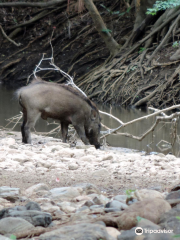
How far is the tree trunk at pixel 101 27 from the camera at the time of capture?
17859 mm

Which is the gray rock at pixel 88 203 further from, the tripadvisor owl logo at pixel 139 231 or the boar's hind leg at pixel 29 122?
the boar's hind leg at pixel 29 122

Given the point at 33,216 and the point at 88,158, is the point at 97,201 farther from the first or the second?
the point at 88,158

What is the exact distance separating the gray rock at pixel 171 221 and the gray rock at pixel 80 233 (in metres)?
0.38

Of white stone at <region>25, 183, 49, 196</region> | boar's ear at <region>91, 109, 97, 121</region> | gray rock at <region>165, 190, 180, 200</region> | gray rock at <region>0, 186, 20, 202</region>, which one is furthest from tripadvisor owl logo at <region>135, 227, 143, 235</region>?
boar's ear at <region>91, 109, 97, 121</region>

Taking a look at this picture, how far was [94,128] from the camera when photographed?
27.9ft

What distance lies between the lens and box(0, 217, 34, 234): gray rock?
9.04 ft

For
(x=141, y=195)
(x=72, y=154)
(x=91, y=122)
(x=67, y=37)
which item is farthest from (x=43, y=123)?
(x=67, y=37)

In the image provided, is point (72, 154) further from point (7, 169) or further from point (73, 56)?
point (73, 56)

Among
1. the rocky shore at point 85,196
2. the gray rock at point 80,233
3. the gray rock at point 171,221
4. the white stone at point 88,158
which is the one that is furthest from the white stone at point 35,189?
the white stone at point 88,158

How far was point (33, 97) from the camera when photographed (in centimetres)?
763

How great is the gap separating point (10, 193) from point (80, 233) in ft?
4.22

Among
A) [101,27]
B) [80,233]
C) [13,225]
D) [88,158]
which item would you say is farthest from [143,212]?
[101,27]

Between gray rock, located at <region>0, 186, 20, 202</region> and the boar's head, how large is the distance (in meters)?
4.68

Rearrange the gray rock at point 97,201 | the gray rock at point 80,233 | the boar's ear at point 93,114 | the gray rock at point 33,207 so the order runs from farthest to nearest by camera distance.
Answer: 1. the boar's ear at point 93,114
2. the gray rock at point 97,201
3. the gray rock at point 33,207
4. the gray rock at point 80,233
